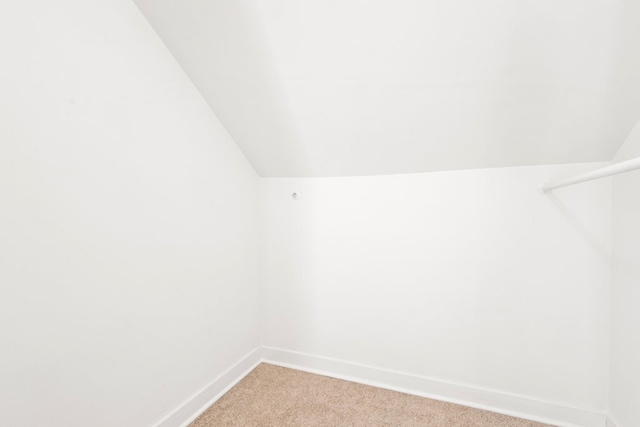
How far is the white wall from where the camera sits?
1.19 meters

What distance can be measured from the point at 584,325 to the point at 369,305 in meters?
1.00

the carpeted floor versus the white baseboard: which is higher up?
the white baseboard

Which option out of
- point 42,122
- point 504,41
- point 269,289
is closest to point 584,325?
point 504,41

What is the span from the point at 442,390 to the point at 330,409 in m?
0.60

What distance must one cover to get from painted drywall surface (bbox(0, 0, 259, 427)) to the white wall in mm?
1855

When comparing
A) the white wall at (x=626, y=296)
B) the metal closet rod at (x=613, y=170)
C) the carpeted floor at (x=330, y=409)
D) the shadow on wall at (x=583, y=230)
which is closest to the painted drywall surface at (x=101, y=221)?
the carpeted floor at (x=330, y=409)

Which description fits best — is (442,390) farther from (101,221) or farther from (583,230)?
(101,221)

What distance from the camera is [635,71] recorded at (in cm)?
105

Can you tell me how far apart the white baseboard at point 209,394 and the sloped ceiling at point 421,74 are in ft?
4.49

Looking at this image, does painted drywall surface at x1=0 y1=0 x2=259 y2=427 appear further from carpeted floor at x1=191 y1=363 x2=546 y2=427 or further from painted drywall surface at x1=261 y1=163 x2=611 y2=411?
painted drywall surface at x1=261 y1=163 x2=611 y2=411

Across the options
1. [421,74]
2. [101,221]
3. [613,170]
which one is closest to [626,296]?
[613,170]

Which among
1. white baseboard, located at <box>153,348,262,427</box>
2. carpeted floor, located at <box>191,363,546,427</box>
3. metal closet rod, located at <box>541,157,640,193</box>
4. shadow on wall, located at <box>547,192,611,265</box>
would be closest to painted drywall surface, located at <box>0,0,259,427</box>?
white baseboard, located at <box>153,348,262,427</box>

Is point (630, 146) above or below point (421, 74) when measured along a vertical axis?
below

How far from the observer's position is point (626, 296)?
4.10ft
